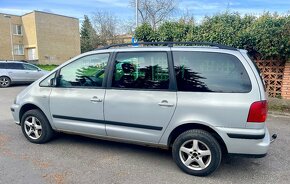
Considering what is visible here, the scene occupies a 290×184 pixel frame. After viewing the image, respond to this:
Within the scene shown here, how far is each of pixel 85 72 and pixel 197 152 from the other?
2086 mm

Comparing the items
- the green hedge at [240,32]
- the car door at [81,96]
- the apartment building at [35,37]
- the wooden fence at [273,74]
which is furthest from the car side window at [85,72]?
the apartment building at [35,37]

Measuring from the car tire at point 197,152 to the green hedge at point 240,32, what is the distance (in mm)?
5738

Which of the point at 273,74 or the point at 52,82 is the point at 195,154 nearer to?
the point at 52,82

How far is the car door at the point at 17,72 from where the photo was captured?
42.3ft

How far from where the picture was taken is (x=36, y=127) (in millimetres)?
4230

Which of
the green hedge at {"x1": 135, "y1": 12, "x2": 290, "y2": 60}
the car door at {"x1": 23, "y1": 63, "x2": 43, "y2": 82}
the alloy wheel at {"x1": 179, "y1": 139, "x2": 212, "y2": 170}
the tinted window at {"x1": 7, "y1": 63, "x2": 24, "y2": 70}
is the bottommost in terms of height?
the alloy wheel at {"x1": 179, "y1": 139, "x2": 212, "y2": 170}

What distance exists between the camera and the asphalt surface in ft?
10.3

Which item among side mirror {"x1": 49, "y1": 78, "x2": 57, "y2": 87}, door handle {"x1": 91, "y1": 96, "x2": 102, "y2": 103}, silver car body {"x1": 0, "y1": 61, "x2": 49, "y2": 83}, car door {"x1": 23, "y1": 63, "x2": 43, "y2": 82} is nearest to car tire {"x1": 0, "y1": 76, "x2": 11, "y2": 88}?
silver car body {"x1": 0, "y1": 61, "x2": 49, "y2": 83}

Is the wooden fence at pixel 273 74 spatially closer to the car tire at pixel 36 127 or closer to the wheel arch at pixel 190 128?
the wheel arch at pixel 190 128

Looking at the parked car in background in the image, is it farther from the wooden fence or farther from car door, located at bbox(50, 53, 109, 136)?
the wooden fence

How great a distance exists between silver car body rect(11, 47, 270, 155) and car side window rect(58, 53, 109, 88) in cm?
10

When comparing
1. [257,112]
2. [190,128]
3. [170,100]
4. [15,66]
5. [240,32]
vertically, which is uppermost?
[240,32]

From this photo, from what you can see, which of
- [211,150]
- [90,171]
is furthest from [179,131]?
[90,171]

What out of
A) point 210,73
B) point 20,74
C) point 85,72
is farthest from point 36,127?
point 20,74
